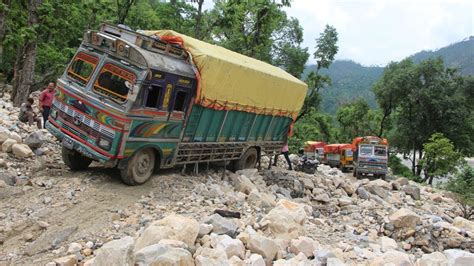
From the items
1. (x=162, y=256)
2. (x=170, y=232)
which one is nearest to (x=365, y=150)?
(x=170, y=232)

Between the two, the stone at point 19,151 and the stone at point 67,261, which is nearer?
the stone at point 67,261

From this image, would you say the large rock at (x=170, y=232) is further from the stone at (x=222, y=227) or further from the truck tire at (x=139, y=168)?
the truck tire at (x=139, y=168)

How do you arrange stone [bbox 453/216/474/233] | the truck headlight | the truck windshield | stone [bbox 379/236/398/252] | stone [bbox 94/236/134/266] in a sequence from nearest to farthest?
stone [bbox 94/236/134/266] < stone [bbox 379/236/398/252] < the truck headlight < stone [bbox 453/216/474/233] < the truck windshield

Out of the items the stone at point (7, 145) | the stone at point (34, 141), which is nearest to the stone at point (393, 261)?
the stone at point (7, 145)

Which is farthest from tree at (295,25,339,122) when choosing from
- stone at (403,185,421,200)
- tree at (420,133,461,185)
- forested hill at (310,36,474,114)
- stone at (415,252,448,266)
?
forested hill at (310,36,474,114)

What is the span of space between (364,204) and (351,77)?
127 metres

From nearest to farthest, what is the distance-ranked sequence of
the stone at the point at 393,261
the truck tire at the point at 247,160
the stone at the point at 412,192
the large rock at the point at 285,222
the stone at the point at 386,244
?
the stone at the point at 393,261, the large rock at the point at 285,222, the stone at the point at 386,244, the truck tire at the point at 247,160, the stone at the point at 412,192

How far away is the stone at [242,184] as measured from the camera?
1045 cm

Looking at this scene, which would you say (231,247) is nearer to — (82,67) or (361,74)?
(82,67)

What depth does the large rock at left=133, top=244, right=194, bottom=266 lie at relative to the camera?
5090 millimetres

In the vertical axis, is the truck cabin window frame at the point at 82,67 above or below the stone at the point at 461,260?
above

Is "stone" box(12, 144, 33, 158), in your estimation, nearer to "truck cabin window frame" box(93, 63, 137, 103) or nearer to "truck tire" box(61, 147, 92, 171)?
"truck tire" box(61, 147, 92, 171)

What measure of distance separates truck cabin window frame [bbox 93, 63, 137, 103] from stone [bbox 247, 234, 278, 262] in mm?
3867

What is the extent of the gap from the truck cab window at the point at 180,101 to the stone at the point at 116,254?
15.7ft
